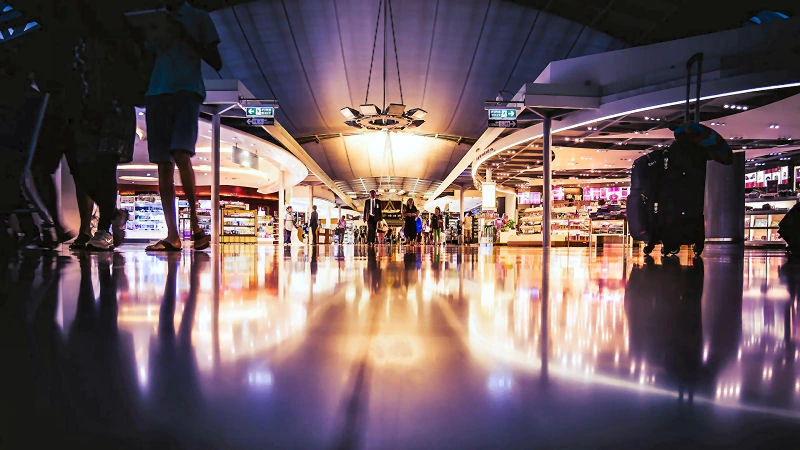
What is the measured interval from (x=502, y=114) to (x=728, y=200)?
9.39 m

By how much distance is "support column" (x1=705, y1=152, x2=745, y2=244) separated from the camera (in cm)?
1688

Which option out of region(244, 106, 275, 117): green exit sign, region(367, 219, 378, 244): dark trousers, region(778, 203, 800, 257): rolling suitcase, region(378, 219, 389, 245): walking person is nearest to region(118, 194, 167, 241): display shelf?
region(378, 219, 389, 245): walking person

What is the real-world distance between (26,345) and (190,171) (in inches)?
113

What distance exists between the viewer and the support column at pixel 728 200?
16875mm

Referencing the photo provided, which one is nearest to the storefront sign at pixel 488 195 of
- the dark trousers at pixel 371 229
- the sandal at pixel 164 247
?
the dark trousers at pixel 371 229

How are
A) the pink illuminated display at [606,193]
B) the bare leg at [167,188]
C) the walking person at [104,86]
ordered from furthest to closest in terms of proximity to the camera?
the pink illuminated display at [606,193]
the bare leg at [167,188]
the walking person at [104,86]

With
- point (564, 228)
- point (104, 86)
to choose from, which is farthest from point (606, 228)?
point (104, 86)

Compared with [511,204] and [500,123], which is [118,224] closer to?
[500,123]

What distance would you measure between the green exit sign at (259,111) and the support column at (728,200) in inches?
569

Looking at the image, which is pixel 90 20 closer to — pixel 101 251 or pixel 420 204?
pixel 101 251

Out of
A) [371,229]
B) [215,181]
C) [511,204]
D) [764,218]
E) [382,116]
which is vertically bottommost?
[371,229]

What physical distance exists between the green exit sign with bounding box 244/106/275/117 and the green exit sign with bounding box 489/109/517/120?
19.6ft

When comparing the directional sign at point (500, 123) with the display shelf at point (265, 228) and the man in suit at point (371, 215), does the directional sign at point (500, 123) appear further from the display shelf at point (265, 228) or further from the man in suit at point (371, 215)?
the display shelf at point (265, 228)

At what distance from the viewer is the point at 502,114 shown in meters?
13.5
